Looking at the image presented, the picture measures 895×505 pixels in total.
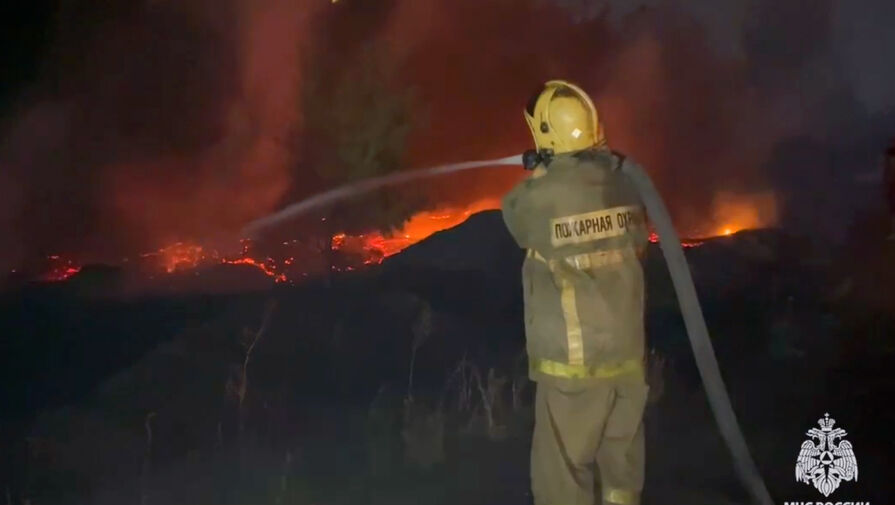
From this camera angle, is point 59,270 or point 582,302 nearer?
point 582,302

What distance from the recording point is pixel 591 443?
153 centimetres

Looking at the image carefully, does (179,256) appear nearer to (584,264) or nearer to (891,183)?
(584,264)

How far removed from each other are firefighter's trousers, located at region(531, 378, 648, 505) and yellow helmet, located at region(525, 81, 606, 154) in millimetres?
449

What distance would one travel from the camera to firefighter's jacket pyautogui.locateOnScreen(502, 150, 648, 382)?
151cm

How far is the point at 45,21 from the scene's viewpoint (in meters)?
1.69

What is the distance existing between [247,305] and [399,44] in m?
0.62

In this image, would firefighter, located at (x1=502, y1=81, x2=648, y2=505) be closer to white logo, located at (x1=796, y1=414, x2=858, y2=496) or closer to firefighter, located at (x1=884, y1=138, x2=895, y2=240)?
white logo, located at (x1=796, y1=414, x2=858, y2=496)

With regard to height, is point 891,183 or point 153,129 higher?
point 153,129

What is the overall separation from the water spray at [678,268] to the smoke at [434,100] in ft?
0.09

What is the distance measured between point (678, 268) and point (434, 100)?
1.96ft

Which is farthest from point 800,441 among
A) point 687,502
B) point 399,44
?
point 399,44

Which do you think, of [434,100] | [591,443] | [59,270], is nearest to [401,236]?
[434,100]

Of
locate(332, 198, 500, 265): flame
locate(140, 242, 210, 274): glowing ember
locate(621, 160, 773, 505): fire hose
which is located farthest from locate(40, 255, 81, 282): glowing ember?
locate(621, 160, 773, 505): fire hose

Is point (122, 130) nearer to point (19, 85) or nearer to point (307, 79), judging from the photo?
point (19, 85)
